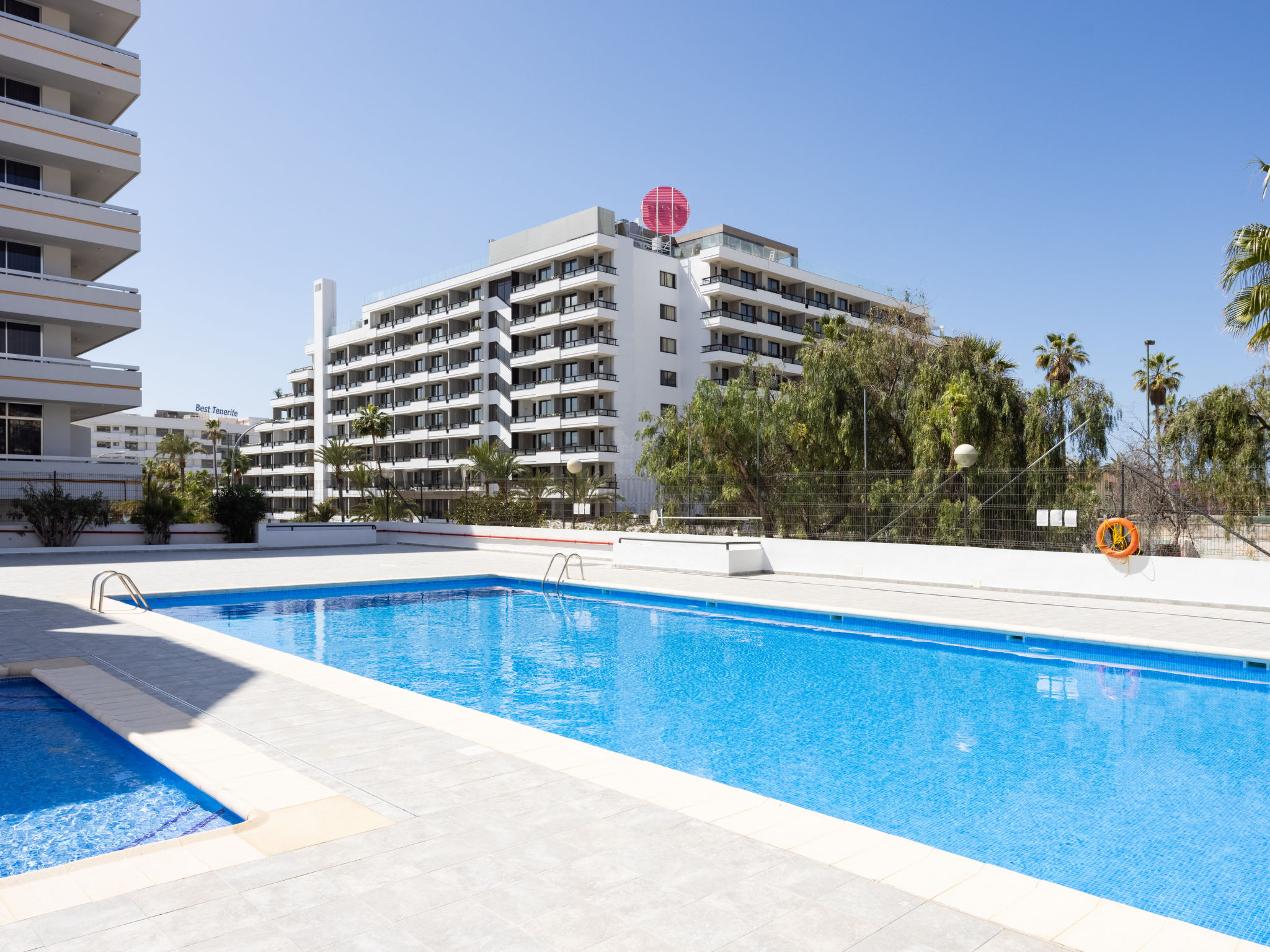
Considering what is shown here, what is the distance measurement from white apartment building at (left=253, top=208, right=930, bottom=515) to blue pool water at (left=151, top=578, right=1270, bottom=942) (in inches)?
1298

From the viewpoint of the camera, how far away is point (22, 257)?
33562mm

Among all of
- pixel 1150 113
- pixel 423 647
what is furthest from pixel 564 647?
pixel 1150 113

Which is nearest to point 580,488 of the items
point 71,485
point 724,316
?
point 71,485

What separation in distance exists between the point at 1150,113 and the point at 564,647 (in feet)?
59.4

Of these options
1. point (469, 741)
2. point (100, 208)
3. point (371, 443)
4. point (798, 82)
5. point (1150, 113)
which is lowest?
point (469, 741)

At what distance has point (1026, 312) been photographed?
27.3m

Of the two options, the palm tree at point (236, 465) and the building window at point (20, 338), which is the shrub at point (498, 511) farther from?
the palm tree at point (236, 465)

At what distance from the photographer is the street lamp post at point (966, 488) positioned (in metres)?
17.4

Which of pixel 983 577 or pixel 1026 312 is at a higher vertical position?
pixel 1026 312

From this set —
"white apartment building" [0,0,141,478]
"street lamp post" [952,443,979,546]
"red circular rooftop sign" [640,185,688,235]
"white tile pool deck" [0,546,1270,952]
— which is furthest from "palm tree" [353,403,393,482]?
"white tile pool deck" [0,546,1270,952]

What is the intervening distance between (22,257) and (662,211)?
35.2 metres

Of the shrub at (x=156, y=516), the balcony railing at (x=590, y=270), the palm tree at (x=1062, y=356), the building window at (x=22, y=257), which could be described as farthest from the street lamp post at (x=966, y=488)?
the balcony railing at (x=590, y=270)

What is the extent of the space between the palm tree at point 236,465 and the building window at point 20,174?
4348cm

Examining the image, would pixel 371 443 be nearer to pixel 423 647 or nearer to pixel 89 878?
pixel 423 647
